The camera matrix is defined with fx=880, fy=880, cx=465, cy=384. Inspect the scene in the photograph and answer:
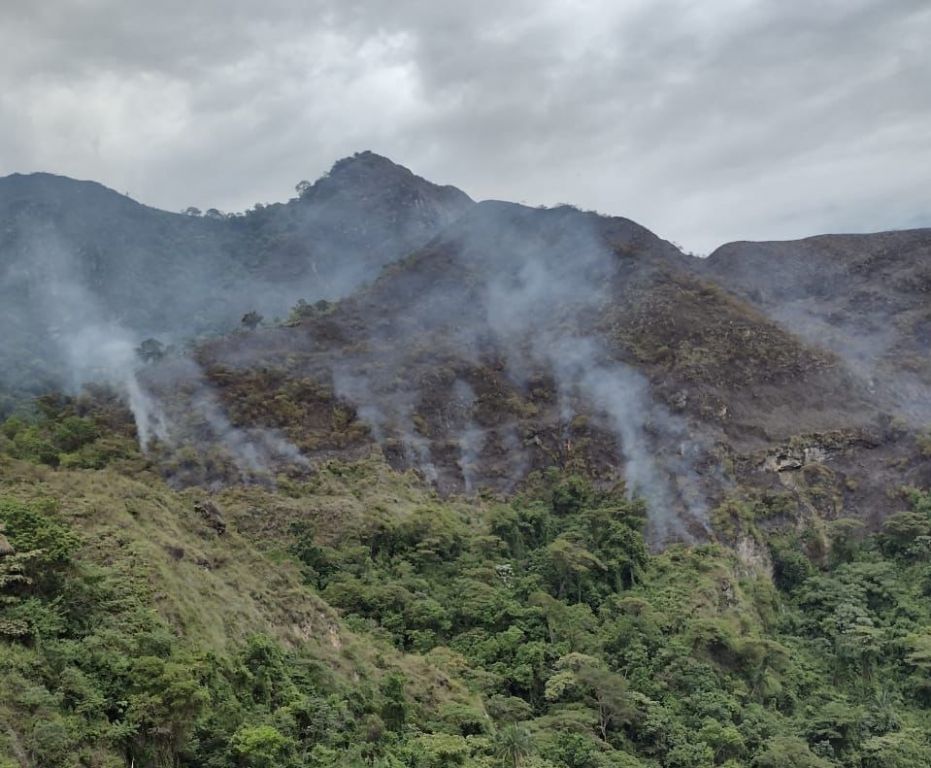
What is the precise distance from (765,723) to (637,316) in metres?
39.2

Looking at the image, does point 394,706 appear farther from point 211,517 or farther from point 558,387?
point 558,387

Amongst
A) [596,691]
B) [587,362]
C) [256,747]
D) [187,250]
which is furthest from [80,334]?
[256,747]

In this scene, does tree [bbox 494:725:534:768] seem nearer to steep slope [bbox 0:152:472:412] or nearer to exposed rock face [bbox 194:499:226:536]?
exposed rock face [bbox 194:499:226:536]

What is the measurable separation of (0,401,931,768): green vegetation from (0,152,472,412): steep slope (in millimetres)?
48341

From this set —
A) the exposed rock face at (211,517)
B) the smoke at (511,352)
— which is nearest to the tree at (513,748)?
the exposed rock face at (211,517)

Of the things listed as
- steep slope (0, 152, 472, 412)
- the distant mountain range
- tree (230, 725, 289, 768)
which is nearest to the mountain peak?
steep slope (0, 152, 472, 412)

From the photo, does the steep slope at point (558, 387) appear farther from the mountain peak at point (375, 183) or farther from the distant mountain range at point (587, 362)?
the mountain peak at point (375, 183)

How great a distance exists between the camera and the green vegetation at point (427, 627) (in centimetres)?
1716

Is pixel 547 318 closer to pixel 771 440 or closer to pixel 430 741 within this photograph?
pixel 771 440

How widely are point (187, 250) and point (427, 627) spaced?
325 ft

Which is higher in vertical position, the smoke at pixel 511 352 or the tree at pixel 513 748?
the smoke at pixel 511 352

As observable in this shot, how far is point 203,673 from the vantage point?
60.4ft

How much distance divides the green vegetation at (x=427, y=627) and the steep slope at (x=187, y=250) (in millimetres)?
48341

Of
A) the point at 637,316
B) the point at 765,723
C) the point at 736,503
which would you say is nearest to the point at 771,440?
the point at 736,503
